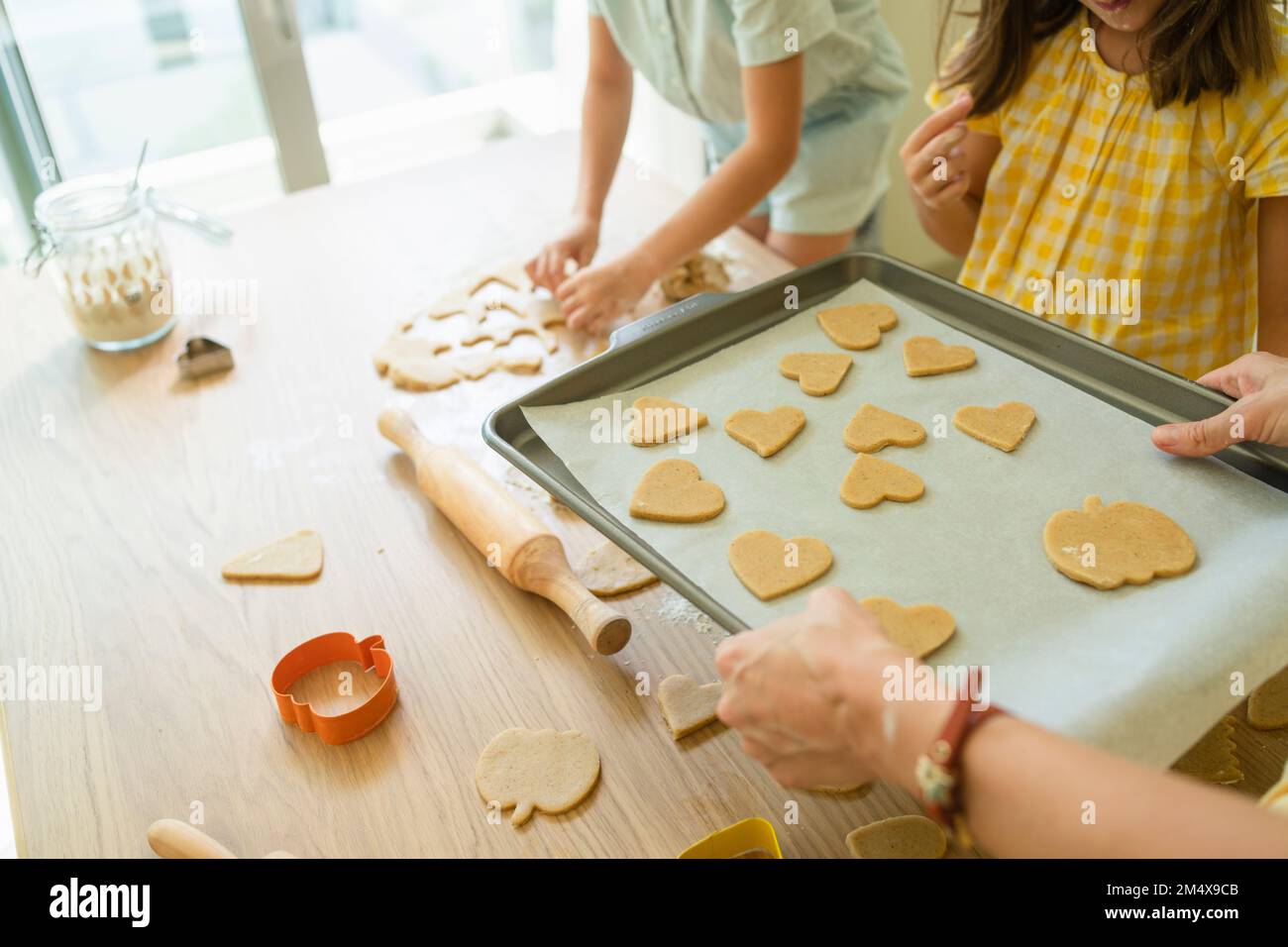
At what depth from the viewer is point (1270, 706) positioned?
803mm

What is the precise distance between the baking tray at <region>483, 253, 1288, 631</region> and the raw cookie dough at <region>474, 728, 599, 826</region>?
0.53 ft

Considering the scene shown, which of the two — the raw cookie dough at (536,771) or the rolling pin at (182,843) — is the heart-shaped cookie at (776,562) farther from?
the rolling pin at (182,843)

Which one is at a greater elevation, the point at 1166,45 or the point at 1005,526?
the point at 1166,45

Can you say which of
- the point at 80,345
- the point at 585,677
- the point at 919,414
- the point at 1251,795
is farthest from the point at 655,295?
the point at 1251,795

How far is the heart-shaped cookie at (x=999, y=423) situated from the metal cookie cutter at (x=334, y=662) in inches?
22.8

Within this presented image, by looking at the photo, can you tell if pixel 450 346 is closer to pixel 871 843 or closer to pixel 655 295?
pixel 655 295

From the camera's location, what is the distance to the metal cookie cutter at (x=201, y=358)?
53.1 inches

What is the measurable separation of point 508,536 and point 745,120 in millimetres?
974

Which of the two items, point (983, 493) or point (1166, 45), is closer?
point (983, 493)

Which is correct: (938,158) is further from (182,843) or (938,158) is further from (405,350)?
(182,843)

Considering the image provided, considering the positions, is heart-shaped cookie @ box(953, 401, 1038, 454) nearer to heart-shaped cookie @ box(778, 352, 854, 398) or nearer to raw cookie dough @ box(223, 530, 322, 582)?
heart-shaped cookie @ box(778, 352, 854, 398)

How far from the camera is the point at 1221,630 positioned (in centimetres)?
75

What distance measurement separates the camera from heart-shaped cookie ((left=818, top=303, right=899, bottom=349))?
1.10 metres

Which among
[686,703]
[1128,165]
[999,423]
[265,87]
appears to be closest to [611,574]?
[686,703]
